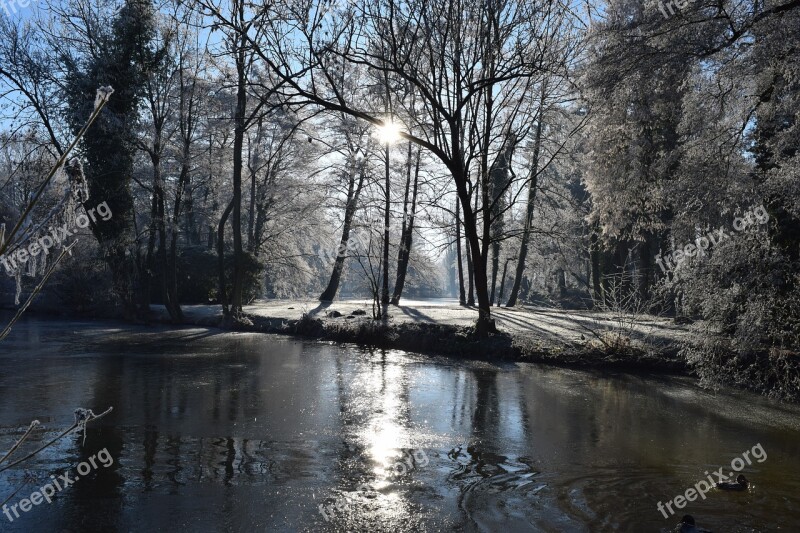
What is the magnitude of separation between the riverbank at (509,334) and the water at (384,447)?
Result: 91 cm

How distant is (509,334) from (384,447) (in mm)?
8553

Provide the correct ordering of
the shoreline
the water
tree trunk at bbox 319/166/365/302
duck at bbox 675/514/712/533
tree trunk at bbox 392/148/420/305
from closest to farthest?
duck at bbox 675/514/712/533
the water
the shoreline
tree trunk at bbox 392/148/420/305
tree trunk at bbox 319/166/365/302

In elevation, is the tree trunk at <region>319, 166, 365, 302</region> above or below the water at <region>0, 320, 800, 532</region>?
above

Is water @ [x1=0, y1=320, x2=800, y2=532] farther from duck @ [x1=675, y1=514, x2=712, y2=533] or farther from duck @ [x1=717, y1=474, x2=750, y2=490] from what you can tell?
duck @ [x1=675, y1=514, x2=712, y2=533]

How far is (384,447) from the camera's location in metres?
6.82

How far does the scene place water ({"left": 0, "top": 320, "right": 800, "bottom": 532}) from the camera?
4961mm

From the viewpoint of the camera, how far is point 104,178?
18906 millimetres

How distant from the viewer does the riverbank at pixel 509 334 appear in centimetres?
1288

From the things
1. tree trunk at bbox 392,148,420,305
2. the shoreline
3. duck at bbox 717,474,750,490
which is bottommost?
duck at bbox 717,474,750,490

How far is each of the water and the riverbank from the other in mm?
911

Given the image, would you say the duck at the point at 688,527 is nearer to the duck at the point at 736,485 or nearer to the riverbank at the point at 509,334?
the duck at the point at 736,485

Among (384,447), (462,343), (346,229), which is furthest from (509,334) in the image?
(346,229)

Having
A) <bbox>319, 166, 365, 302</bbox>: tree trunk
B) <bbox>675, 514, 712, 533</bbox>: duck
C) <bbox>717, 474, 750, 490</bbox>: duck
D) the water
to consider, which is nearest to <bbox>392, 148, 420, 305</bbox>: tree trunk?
<bbox>319, 166, 365, 302</bbox>: tree trunk

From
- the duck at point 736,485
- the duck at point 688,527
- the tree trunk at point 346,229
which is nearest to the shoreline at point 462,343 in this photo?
the tree trunk at point 346,229
